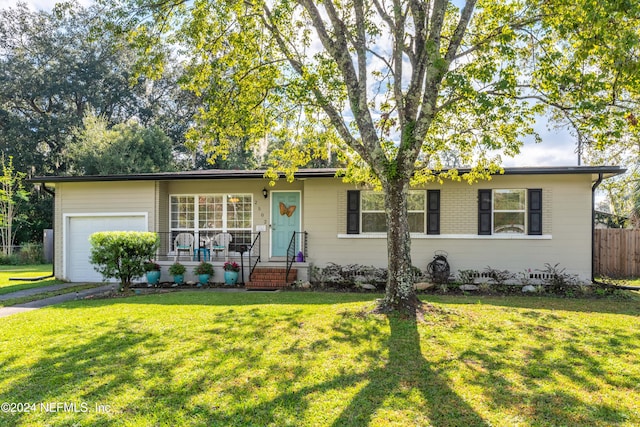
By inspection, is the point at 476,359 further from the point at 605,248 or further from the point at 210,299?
the point at 605,248

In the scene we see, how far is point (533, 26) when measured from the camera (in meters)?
6.79

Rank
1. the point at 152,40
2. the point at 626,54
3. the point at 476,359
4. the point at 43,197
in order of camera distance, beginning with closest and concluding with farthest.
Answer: the point at 476,359, the point at 626,54, the point at 152,40, the point at 43,197

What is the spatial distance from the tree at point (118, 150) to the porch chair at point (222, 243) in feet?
44.5

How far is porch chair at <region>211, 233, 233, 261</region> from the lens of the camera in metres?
11.8

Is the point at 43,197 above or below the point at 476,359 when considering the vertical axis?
above

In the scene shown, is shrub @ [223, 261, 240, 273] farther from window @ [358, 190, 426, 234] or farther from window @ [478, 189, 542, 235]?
window @ [478, 189, 542, 235]

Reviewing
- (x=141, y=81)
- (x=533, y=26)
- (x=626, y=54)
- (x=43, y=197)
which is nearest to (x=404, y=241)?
(x=626, y=54)

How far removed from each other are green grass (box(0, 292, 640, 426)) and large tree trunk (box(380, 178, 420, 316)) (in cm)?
45

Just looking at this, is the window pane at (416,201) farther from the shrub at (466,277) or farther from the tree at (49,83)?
the tree at (49,83)

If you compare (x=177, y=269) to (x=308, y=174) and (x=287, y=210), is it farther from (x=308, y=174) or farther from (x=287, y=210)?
(x=308, y=174)

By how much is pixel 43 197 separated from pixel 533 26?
28.8 metres

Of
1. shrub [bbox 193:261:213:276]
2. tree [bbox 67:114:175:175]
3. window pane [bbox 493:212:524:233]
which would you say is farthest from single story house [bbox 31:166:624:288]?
tree [bbox 67:114:175:175]

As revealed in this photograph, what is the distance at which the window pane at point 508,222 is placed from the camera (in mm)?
10570

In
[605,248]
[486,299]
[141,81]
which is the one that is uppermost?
[141,81]
